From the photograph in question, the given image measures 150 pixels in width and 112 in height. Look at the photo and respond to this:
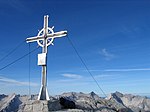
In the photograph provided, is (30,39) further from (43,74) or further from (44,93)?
(44,93)

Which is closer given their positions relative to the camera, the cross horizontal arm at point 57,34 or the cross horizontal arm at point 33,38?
the cross horizontal arm at point 57,34

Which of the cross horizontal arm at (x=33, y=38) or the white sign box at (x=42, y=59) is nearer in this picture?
the white sign box at (x=42, y=59)

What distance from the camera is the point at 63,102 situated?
25.6m

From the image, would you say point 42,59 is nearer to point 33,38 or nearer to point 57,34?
point 33,38

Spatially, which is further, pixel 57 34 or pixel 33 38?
pixel 33 38

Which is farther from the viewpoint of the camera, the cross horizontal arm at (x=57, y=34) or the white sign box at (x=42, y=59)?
the white sign box at (x=42, y=59)

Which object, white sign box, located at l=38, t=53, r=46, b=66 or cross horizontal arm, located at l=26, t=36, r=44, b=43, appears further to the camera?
cross horizontal arm, located at l=26, t=36, r=44, b=43

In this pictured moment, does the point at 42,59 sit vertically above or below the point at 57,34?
below

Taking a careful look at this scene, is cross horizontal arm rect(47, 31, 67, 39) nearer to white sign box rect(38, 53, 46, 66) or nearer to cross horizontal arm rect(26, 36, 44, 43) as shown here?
cross horizontal arm rect(26, 36, 44, 43)

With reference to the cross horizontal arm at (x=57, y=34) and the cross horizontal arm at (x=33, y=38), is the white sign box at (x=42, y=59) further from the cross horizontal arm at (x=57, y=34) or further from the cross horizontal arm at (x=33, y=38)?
the cross horizontal arm at (x=57, y=34)

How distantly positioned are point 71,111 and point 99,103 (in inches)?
607

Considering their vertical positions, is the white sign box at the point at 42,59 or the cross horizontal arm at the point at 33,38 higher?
the cross horizontal arm at the point at 33,38

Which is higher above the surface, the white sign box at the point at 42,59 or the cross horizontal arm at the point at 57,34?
the cross horizontal arm at the point at 57,34

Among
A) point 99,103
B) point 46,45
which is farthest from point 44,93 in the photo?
point 99,103
